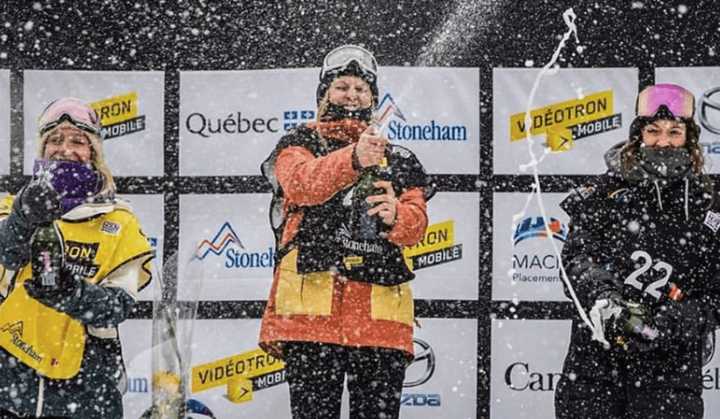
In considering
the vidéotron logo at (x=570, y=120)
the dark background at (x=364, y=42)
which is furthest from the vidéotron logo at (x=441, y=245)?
the vidéotron logo at (x=570, y=120)

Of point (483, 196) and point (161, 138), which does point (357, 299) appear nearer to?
point (483, 196)

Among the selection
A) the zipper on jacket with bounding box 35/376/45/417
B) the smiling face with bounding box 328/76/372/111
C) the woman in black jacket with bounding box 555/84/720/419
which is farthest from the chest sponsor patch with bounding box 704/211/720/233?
the zipper on jacket with bounding box 35/376/45/417

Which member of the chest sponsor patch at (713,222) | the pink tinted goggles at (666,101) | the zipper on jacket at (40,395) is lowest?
the zipper on jacket at (40,395)

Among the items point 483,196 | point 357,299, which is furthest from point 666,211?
point 483,196

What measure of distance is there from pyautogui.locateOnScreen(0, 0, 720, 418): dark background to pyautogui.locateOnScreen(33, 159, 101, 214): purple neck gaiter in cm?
166

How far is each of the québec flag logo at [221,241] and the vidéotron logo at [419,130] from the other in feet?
2.96

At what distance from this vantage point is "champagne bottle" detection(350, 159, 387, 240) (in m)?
4.38

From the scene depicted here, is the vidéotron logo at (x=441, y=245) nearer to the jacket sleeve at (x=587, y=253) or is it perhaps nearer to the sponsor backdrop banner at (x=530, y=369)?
the sponsor backdrop banner at (x=530, y=369)

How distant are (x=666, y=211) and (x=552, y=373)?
1.59m

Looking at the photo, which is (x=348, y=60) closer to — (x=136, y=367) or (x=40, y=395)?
(x=40, y=395)

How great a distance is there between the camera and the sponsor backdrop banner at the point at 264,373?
5.46m

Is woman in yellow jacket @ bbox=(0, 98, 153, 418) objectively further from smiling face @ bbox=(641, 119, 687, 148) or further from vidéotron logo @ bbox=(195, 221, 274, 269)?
smiling face @ bbox=(641, 119, 687, 148)

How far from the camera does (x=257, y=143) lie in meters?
5.56

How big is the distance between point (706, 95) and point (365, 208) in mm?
2030
